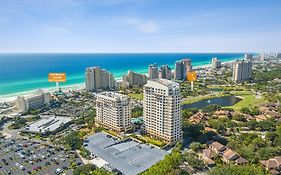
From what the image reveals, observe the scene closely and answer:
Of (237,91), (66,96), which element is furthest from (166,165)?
(237,91)

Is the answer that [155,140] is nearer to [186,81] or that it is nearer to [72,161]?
[72,161]

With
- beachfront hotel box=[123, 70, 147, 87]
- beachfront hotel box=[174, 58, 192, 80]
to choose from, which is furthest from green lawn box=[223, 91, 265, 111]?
beachfront hotel box=[123, 70, 147, 87]

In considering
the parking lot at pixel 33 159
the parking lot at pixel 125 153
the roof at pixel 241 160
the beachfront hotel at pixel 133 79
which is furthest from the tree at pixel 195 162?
the beachfront hotel at pixel 133 79

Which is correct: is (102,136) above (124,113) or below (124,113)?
below

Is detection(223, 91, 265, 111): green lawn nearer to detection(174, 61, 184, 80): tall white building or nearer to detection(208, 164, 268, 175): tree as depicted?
detection(174, 61, 184, 80): tall white building

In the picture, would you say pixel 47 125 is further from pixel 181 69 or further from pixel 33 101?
pixel 181 69

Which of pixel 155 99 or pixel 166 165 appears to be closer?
pixel 166 165
